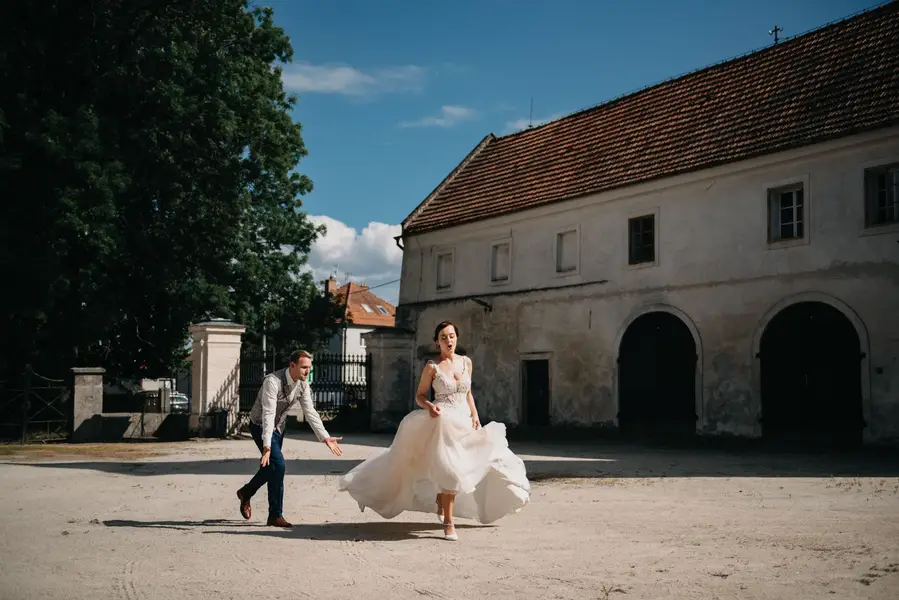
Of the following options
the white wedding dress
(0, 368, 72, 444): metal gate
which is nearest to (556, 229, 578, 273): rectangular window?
(0, 368, 72, 444): metal gate

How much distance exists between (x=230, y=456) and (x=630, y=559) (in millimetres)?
12791

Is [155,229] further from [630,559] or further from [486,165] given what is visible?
[630,559]

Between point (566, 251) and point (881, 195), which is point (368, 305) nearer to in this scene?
point (566, 251)

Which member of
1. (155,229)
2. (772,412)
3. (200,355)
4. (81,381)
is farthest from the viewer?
(155,229)

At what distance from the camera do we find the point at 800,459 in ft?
56.9

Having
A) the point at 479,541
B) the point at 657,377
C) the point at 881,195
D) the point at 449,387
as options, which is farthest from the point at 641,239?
the point at 479,541

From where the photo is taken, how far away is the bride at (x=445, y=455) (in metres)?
8.42

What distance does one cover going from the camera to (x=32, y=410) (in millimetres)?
23266

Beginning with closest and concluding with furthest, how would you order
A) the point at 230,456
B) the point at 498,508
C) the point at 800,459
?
the point at 498,508 < the point at 800,459 < the point at 230,456

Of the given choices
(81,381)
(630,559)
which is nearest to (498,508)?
(630,559)

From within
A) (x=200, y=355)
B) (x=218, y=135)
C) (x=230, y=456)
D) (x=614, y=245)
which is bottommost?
(x=230, y=456)

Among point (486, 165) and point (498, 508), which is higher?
point (486, 165)

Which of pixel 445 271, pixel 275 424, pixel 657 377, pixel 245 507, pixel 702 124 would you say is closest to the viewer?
pixel 275 424

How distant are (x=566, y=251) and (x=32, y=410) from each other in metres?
14.3
